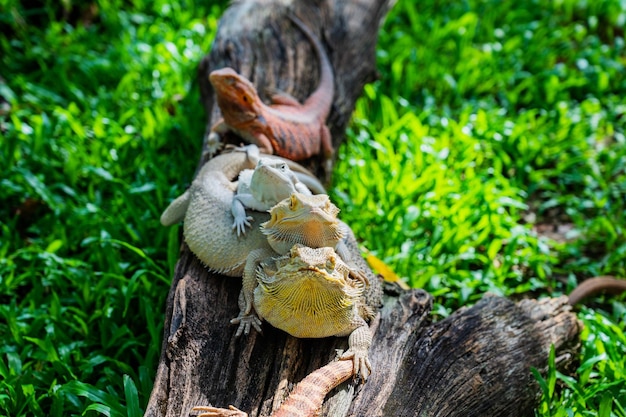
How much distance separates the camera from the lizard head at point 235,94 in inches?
179

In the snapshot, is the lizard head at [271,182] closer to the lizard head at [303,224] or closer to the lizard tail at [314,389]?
the lizard head at [303,224]

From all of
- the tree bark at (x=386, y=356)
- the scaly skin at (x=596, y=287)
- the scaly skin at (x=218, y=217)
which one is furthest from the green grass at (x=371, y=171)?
the scaly skin at (x=218, y=217)

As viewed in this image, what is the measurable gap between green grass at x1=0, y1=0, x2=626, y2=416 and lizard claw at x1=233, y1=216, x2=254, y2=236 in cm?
81

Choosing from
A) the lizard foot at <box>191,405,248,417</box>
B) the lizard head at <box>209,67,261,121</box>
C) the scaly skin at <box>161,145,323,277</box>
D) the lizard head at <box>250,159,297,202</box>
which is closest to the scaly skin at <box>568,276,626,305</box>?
the scaly skin at <box>161,145,323,277</box>

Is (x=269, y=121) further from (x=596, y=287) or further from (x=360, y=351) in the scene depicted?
(x=596, y=287)

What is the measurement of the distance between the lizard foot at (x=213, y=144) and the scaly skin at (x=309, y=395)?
6.78 ft

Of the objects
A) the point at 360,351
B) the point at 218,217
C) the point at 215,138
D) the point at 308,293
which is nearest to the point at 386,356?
the point at 360,351

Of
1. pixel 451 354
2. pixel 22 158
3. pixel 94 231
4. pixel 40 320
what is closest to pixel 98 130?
pixel 22 158

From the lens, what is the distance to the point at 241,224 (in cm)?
361

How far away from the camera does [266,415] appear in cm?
297

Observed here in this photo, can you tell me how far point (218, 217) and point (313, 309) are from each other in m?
0.95

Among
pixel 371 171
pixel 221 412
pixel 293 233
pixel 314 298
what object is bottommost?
pixel 221 412

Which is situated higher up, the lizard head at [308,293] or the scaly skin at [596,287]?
the lizard head at [308,293]

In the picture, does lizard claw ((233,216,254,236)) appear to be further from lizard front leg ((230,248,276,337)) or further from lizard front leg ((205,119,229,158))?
lizard front leg ((205,119,229,158))
